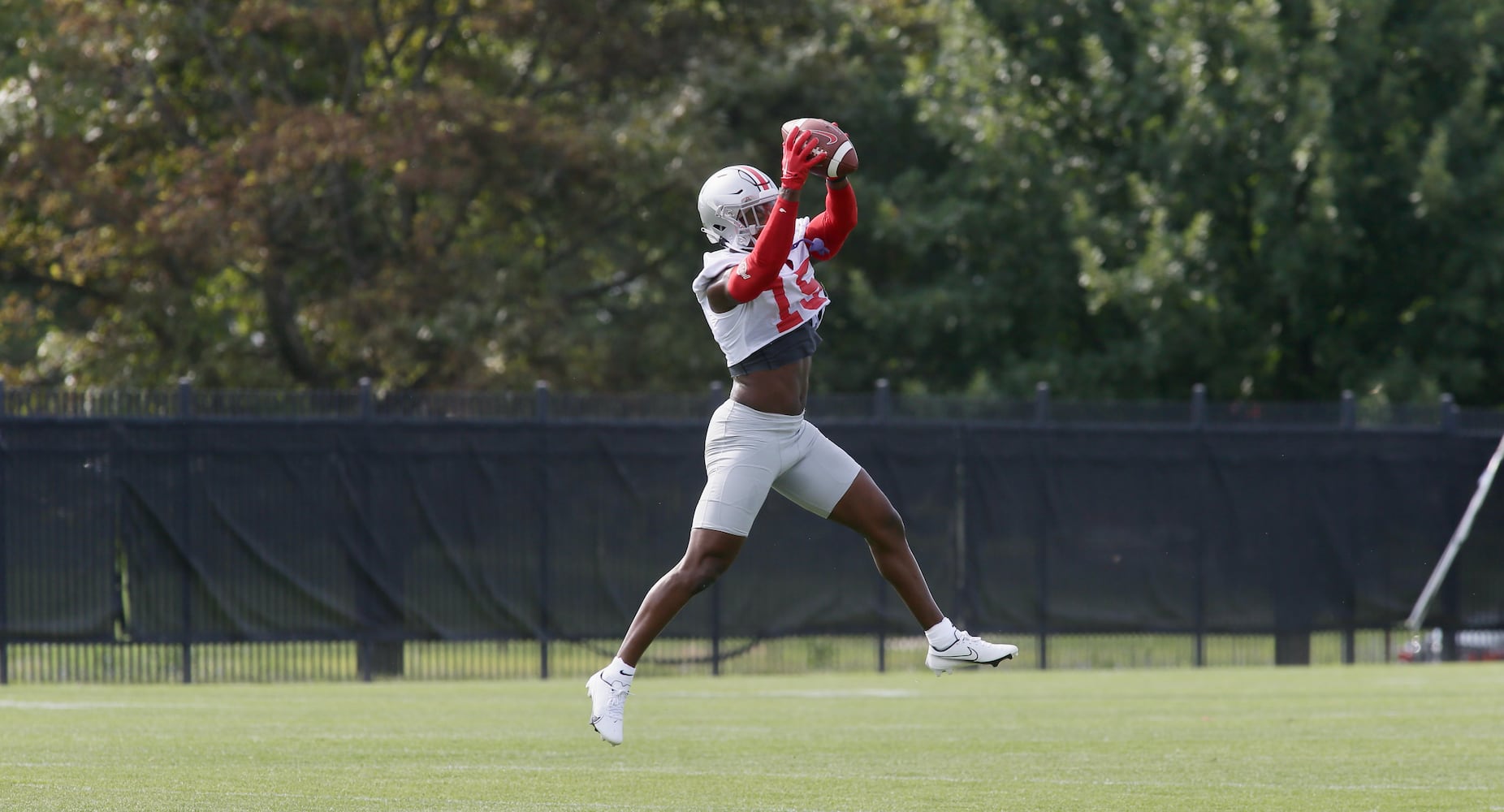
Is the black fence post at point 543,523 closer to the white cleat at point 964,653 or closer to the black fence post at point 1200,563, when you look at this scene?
the black fence post at point 1200,563

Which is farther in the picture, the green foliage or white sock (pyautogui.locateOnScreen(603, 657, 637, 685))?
the green foliage

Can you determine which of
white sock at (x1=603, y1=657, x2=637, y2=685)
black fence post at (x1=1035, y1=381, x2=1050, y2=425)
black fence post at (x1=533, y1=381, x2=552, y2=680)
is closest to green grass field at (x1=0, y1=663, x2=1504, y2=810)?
white sock at (x1=603, y1=657, x2=637, y2=685)

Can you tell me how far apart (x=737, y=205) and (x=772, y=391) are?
0.73 meters

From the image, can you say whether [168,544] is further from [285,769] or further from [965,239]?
[965,239]

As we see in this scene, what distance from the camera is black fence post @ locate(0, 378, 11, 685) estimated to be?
14.1 m

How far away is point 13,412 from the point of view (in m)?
14.4

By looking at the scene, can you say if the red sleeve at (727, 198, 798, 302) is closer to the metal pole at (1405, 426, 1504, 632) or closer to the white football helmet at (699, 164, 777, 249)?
the white football helmet at (699, 164, 777, 249)

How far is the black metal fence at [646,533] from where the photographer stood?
14.5 meters

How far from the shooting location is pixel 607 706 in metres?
6.79

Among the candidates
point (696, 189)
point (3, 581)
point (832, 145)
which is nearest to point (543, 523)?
point (3, 581)

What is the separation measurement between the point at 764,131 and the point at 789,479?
18089 millimetres

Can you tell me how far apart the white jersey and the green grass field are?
69.0 inches

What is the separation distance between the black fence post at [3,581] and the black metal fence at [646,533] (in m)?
0.02

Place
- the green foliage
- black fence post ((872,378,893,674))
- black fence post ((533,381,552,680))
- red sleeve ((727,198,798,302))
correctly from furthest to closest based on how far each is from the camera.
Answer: the green foliage, black fence post ((872,378,893,674)), black fence post ((533,381,552,680)), red sleeve ((727,198,798,302))
